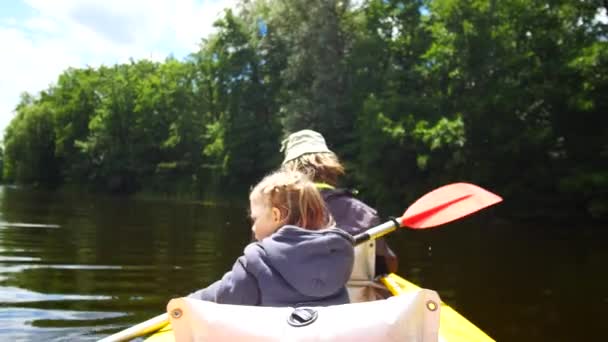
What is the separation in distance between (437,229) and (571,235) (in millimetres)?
3300

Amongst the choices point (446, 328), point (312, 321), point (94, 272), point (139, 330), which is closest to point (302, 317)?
point (312, 321)

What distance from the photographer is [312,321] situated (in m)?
1.73

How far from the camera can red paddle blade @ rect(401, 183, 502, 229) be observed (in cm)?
409

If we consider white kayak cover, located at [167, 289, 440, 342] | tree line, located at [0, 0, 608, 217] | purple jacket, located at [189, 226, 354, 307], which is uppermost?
tree line, located at [0, 0, 608, 217]

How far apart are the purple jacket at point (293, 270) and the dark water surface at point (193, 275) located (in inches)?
118

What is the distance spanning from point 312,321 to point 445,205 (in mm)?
2704

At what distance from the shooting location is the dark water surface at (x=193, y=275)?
5.25 meters

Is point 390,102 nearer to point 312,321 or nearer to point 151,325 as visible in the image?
point 151,325

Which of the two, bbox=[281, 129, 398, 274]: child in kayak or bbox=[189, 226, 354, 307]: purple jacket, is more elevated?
bbox=[281, 129, 398, 274]: child in kayak

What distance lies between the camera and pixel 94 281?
264 inches

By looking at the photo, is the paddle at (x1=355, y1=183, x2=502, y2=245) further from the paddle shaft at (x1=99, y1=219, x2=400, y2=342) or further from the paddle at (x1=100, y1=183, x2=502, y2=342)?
the paddle shaft at (x1=99, y1=219, x2=400, y2=342)

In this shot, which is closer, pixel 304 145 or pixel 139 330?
pixel 139 330

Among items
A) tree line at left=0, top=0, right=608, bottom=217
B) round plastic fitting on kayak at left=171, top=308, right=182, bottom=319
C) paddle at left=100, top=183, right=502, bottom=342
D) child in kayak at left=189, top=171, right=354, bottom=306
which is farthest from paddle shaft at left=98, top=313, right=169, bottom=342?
tree line at left=0, top=0, right=608, bottom=217

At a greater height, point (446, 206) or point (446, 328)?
point (446, 206)
